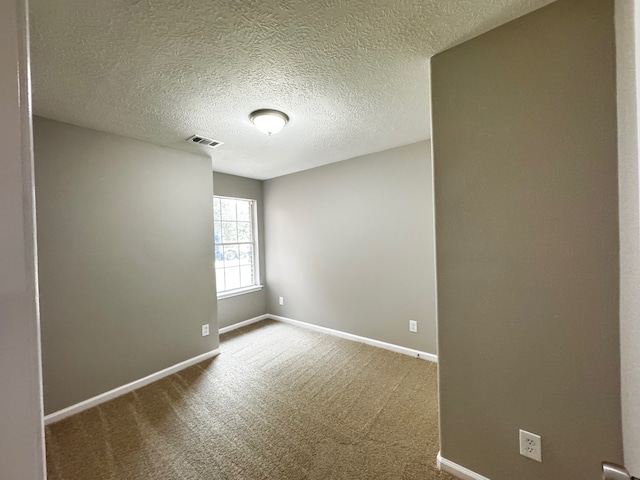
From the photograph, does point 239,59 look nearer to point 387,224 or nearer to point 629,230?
point 629,230

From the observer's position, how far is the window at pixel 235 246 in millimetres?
3922

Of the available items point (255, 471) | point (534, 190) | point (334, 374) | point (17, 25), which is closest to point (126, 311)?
point (255, 471)

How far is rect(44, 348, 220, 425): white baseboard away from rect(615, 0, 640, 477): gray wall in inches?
127

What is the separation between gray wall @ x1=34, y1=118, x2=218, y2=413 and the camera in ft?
6.69

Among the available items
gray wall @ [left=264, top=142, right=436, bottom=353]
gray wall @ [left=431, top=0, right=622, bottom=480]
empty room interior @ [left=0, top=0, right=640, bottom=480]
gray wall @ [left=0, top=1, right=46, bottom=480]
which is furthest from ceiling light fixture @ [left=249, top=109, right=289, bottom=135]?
gray wall @ [left=0, top=1, right=46, bottom=480]

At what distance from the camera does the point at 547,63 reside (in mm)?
1169

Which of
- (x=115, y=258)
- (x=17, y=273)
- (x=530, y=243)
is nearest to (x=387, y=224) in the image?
(x=530, y=243)

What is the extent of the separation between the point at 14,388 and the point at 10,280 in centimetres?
14

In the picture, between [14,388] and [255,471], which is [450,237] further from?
[255,471]

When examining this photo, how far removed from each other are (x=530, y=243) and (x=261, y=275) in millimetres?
3843

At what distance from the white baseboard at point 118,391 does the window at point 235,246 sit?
1043 mm

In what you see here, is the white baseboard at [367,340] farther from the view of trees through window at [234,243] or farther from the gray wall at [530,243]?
the gray wall at [530,243]

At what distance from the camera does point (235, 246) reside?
4172 millimetres

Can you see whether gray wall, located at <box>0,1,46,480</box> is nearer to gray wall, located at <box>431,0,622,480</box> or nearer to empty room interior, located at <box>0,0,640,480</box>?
empty room interior, located at <box>0,0,640,480</box>
